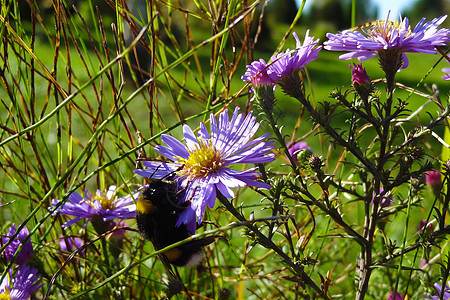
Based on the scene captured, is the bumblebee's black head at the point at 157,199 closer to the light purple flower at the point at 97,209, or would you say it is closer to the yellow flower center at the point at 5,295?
the light purple flower at the point at 97,209

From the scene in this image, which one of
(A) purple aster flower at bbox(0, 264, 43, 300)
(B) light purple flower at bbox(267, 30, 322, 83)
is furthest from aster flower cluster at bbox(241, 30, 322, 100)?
(A) purple aster flower at bbox(0, 264, 43, 300)

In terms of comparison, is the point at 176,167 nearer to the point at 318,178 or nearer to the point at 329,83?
the point at 318,178

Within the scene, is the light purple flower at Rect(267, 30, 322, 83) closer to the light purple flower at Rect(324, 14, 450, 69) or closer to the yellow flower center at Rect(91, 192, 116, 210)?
the light purple flower at Rect(324, 14, 450, 69)

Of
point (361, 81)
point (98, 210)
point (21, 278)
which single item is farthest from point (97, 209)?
point (361, 81)

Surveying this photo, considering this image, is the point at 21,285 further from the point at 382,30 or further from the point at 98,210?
the point at 382,30

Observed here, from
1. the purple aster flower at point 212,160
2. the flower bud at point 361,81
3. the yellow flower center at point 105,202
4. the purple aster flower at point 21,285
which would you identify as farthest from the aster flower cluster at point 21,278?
the flower bud at point 361,81
